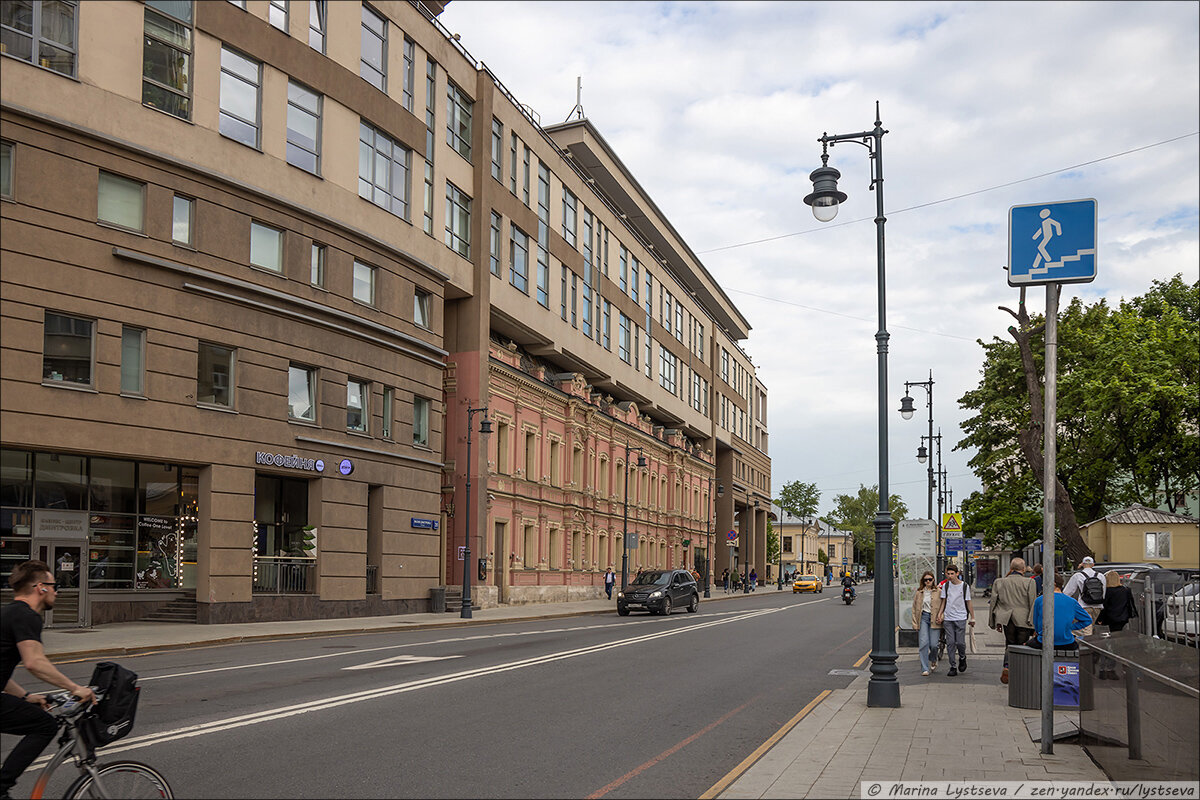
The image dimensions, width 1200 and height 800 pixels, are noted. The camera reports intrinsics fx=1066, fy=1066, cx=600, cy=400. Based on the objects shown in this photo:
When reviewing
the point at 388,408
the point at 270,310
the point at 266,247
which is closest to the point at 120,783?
the point at 270,310

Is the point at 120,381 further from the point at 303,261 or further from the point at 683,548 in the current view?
the point at 683,548

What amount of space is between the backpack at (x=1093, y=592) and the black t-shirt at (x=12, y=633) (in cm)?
1630

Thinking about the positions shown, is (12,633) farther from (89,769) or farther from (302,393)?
(302,393)

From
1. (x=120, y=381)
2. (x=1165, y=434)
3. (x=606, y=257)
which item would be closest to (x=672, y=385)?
(x=606, y=257)

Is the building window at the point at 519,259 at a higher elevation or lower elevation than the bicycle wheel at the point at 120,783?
higher

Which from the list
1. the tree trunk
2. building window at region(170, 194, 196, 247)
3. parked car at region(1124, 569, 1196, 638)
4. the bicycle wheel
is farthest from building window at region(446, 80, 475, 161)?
the bicycle wheel

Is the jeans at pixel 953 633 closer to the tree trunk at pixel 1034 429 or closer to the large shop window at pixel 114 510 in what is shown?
the tree trunk at pixel 1034 429

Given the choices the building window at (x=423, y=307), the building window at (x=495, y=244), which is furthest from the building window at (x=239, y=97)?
the building window at (x=495, y=244)

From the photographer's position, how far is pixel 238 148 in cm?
2866

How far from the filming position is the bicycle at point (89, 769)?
6.05 meters

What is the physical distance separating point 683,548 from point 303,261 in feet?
169

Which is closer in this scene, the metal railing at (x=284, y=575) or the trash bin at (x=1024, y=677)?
the trash bin at (x=1024, y=677)

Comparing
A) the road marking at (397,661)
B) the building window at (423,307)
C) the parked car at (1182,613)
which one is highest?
the building window at (423,307)

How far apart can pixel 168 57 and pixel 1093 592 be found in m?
24.3
